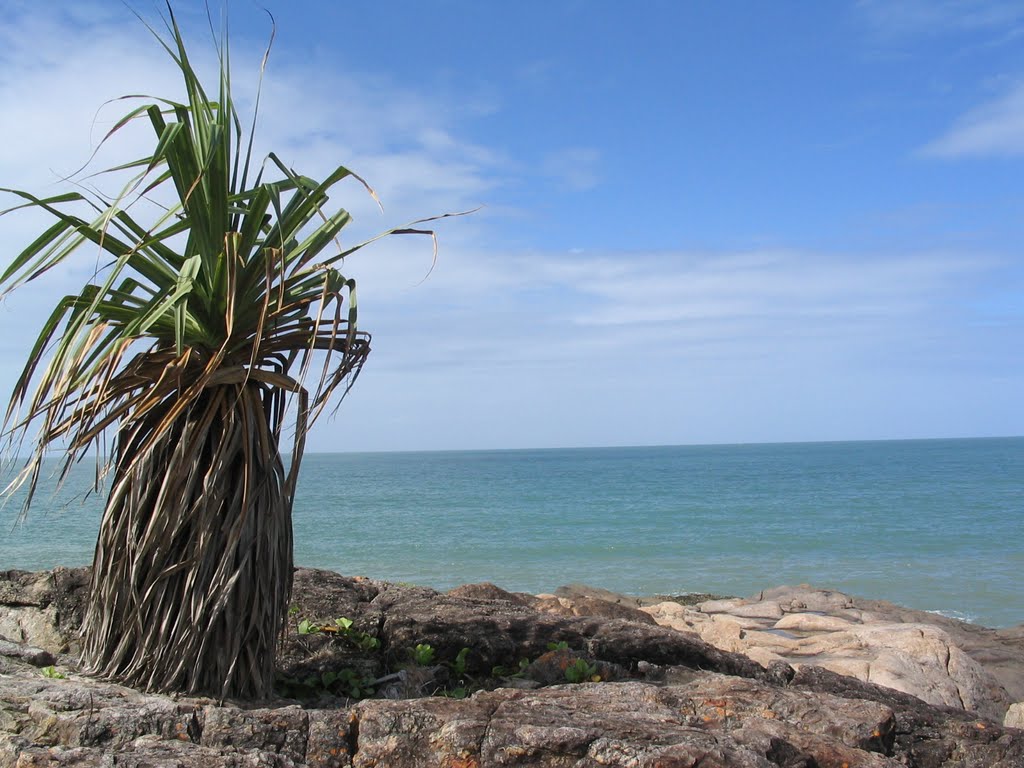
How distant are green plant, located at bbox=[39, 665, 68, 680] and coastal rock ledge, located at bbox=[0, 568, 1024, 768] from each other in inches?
0.8

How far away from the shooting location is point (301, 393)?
15.0 feet

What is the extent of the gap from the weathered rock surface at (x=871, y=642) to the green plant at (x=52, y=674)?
14.5ft

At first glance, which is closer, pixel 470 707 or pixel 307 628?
Result: pixel 470 707

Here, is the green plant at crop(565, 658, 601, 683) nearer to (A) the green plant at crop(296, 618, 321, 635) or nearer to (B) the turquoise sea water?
(A) the green plant at crop(296, 618, 321, 635)

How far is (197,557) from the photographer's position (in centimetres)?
433

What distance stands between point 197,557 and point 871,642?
28.1 feet

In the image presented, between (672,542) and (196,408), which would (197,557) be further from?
(672,542)

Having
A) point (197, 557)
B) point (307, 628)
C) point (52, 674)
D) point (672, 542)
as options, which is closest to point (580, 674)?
point (307, 628)

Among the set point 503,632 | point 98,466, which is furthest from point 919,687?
point 98,466

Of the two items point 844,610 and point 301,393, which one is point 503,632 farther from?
point 844,610

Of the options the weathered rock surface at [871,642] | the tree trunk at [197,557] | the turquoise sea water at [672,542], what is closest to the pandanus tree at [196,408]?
the tree trunk at [197,557]

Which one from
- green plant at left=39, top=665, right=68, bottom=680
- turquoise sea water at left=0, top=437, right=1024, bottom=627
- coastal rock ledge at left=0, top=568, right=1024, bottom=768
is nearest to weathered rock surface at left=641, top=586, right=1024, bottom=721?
coastal rock ledge at left=0, top=568, right=1024, bottom=768

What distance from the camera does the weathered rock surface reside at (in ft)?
28.7

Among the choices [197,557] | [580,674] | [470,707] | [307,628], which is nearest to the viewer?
[470,707]
